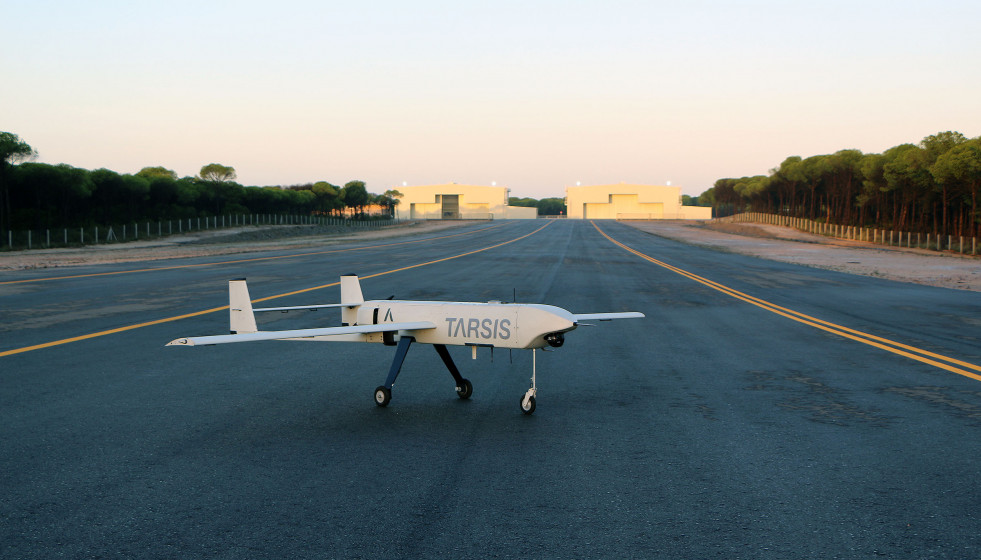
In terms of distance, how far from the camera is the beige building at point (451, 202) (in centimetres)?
18012

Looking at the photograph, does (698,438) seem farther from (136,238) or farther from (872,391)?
(136,238)

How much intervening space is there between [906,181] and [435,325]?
259 ft

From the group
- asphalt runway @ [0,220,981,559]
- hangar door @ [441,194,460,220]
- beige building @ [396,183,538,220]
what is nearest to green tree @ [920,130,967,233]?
asphalt runway @ [0,220,981,559]

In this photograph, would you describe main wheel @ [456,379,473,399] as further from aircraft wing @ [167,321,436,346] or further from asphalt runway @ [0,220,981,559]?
aircraft wing @ [167,321,436,346]

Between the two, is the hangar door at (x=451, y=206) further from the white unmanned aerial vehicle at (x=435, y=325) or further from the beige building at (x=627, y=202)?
the white unmanned aerial vehicle at (x=435, y=325)

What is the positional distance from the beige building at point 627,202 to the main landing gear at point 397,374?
6700 inches

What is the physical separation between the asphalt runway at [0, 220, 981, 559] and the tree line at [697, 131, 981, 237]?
2088 inches

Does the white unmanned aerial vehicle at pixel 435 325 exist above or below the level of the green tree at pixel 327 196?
below

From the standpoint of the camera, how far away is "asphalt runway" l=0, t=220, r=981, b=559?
3.99 m

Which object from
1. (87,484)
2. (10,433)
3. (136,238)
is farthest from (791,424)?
(136,238)

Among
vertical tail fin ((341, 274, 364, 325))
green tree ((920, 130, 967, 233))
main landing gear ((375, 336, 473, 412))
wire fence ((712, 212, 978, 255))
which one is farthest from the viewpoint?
green tree ((920, 130, 967, 233))

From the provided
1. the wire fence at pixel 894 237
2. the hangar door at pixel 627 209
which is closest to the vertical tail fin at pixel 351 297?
the wire fence at pixel 894 237

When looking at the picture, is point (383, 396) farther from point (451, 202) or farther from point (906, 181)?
point (451, 202)

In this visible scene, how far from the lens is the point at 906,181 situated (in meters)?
69.7
